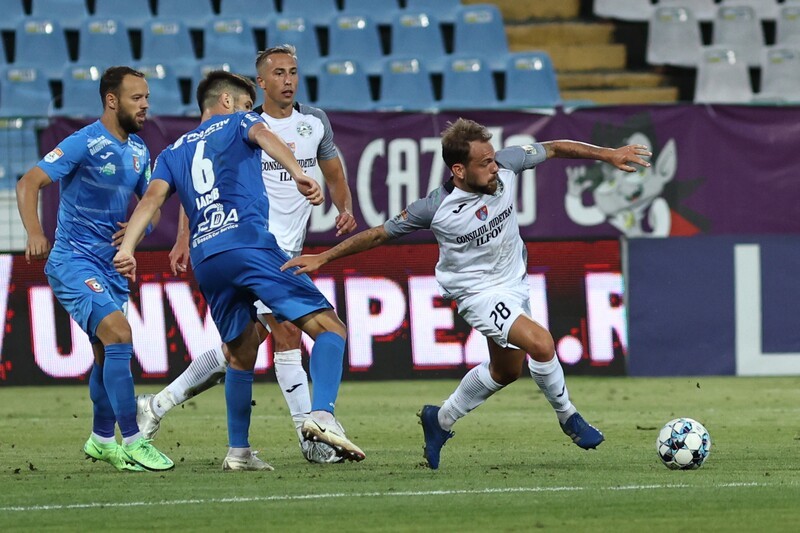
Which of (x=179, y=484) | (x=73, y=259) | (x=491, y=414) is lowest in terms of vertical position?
(x=491, y=414)

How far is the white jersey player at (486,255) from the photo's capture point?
728 centimetres

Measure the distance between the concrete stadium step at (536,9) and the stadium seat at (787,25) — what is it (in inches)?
101

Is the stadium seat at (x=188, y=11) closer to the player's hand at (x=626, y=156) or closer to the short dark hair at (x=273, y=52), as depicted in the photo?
the short dark hair at (x=273, y=52)

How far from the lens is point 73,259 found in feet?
25.5

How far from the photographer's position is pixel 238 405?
24.3 feet

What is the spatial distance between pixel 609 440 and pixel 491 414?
6.48 ft

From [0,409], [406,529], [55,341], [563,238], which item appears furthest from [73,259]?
[563,238]

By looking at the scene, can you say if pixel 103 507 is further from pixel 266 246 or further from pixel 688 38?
pixel 688 38

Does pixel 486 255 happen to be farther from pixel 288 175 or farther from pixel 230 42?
pixel 230 42

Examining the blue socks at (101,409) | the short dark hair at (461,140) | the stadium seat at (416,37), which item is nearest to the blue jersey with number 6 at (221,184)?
the short dark hair at (461,140)

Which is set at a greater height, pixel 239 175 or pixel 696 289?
pixel 239 175

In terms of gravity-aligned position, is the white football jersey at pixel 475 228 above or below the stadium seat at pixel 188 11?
below

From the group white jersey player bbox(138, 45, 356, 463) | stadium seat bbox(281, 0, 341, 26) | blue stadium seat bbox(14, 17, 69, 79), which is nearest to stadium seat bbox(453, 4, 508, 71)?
stadium seat bbox(281, 0, 341, 26)

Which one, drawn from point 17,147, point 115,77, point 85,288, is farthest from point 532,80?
point 85,288
